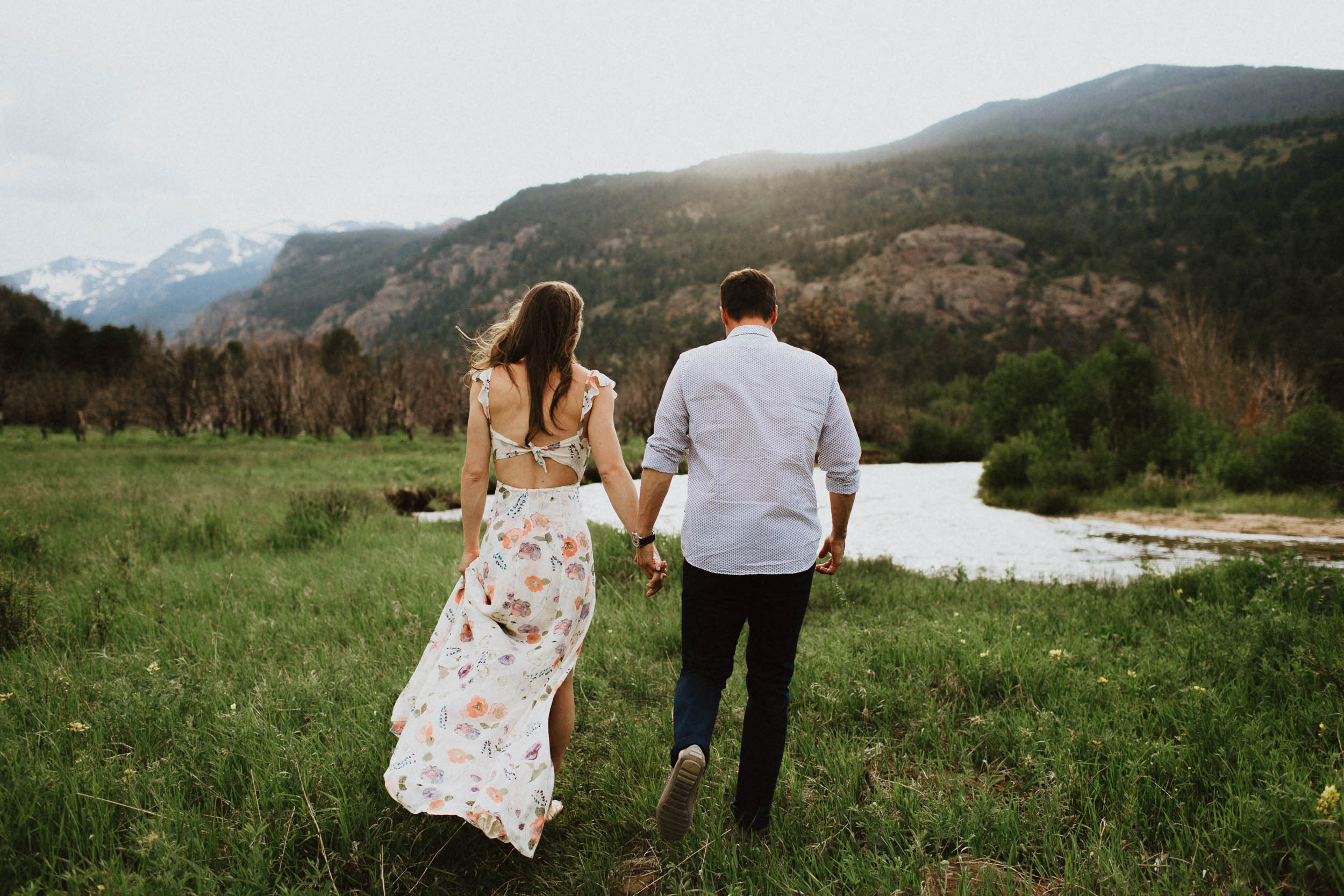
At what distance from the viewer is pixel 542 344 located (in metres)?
2.52

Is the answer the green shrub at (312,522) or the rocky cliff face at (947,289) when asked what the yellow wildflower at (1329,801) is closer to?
the green shrub at (312,522)

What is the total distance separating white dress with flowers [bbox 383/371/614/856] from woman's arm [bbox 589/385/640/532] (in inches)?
2.0

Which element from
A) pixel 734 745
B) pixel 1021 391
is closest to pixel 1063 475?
pixel 1021 391

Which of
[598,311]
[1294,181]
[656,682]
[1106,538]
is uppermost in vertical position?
[1294,181]

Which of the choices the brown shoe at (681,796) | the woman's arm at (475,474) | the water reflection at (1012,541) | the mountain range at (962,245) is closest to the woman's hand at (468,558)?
the woman's arm at (475,474)

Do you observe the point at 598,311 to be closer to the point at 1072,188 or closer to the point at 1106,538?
the point at 1072,188

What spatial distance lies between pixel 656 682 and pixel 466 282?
124991 mm

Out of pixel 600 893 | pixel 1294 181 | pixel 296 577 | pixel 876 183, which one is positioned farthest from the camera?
pixel 876 183

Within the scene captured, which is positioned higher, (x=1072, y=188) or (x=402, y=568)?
(x=1072, y=188)

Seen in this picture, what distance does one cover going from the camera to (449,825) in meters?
2.47

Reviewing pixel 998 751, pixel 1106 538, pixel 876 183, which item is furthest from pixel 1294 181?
pixel 998 751

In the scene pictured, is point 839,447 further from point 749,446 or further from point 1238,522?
point 1238,522

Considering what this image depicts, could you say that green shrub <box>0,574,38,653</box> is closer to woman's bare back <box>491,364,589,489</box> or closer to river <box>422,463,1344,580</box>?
woman's bare back <box>491,364,589,489</box>

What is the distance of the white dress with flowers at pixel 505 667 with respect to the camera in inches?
86.1
